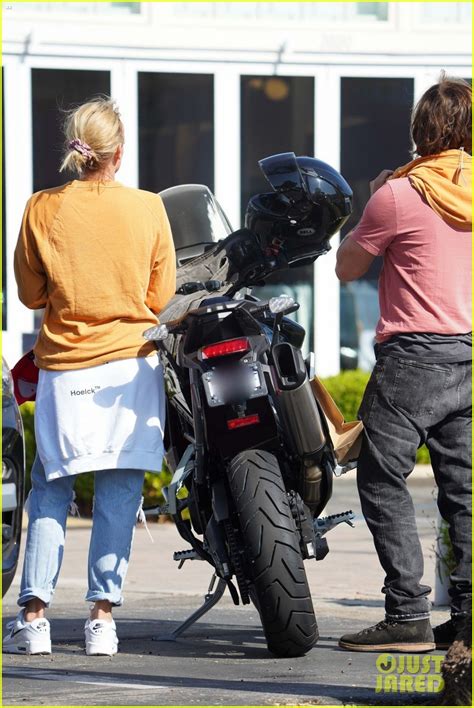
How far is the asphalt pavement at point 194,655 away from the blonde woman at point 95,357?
271mm

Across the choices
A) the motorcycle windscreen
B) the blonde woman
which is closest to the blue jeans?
the blonde woman

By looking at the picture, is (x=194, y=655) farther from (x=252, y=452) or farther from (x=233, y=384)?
(x=233, y=384)

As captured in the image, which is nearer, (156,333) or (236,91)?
(156,333)

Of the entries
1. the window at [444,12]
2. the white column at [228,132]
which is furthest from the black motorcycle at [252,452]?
the window at [444,12]

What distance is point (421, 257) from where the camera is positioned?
4906 millimetres

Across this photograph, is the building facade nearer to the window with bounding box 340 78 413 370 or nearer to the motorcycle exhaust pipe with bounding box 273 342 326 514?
the window with bounding box 340 78 413 370

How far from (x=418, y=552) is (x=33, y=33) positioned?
30.0 ft

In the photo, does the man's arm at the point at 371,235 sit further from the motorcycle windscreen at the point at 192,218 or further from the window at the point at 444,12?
the window at the point at 444,12

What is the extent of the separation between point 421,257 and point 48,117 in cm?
883

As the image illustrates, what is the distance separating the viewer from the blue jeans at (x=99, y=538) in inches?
197

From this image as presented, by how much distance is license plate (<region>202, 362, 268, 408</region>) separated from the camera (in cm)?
480

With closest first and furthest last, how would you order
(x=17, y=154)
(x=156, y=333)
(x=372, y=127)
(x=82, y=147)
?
(x=156, y=333) → (x=82, y=147) → (x=17, y=154) → (x=372, y=127)

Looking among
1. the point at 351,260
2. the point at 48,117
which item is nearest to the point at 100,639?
the point at 351,260

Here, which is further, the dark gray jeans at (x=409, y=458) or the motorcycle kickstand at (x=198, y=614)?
the motorcycle kickstand at (x=198, y=614)
